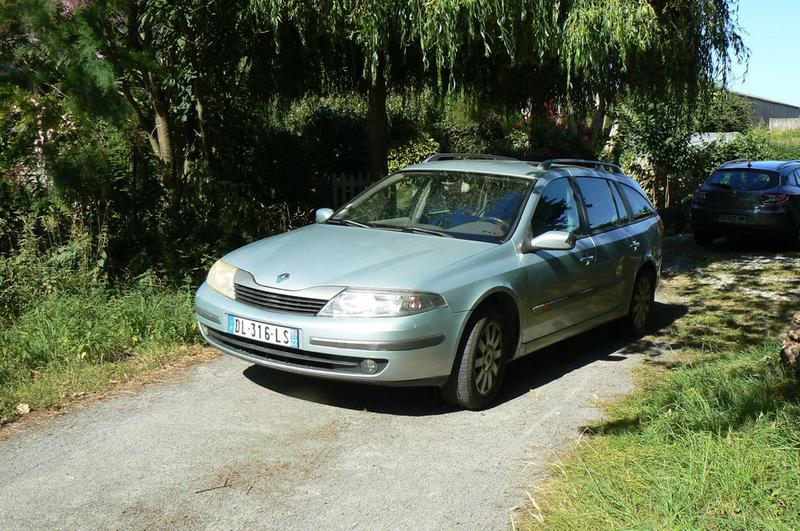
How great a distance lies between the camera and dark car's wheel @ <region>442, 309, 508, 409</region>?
5.55 metres

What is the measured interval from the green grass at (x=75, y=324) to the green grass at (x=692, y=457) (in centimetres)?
357

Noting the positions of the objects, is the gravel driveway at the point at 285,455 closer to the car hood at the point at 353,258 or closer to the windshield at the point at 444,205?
the car hood at the point at 353,258

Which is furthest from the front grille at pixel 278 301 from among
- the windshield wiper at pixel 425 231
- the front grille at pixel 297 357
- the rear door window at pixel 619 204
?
the rear door window at pixel 619 204

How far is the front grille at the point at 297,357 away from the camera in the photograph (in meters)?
5.25

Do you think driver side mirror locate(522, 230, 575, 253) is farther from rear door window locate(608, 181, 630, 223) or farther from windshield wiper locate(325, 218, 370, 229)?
rear door window locate(608, 181, 630, 223)

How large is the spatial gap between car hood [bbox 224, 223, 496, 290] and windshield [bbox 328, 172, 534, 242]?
24 cm

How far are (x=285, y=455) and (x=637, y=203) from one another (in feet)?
16.5

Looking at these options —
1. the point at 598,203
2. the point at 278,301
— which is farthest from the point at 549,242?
the point at 278,301

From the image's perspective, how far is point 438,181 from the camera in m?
6.91

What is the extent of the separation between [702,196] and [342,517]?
42.6 ft

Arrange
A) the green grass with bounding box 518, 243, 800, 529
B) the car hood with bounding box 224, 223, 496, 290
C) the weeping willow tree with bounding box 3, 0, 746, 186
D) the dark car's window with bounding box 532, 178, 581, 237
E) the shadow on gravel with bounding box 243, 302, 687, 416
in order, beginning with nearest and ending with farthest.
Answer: the green grass with bounding box 518, 243, 800, 529 → the car hood with bounding box 224, 223, 496, 290 → the shadow on gravel with bounding box 243, 302, 687, 416 → the dark car's window with bounding box 532, 178, 581, 237 → the weeping willow tree with bounding box 3, 0, 746, 186

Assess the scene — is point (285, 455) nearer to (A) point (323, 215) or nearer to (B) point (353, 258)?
(B) point (353, 258)

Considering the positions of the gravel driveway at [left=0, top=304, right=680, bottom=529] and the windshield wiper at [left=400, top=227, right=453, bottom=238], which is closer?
the gravel driveway at [left=0, top=304, right=680, bottom=529]

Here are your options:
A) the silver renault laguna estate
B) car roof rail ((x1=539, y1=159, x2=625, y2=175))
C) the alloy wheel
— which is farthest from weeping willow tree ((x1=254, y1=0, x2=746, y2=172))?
the alloy wheel
